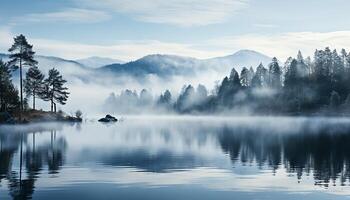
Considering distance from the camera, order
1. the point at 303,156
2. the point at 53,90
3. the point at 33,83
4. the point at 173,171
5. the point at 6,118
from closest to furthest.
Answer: the point at 173,171, the point at 303,156, the point at 6,118, the point at 33,83, the point at 53,90

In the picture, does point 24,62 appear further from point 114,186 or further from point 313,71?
point 313,71

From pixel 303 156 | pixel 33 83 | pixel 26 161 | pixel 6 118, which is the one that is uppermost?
pixel 33 83

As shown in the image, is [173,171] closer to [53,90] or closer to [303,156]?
[303,156]

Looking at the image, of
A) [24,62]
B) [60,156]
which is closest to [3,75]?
[24,62]

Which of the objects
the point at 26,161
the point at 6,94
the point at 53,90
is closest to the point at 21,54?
the point at 6,94

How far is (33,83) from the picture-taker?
434ft

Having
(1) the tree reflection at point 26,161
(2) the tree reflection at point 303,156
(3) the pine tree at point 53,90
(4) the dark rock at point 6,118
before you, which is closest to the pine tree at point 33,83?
(3) the pine tree at point 53,90

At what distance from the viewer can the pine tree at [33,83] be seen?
130250mm

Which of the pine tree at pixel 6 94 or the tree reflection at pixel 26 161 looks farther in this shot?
the pine tree at pixel 6 94

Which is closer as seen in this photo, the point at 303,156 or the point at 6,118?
the point at 303,156

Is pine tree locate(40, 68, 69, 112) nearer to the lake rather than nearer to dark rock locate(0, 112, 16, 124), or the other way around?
dark rock locate(0, 112, 16, 124)

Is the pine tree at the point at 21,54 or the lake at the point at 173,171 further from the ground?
the pine tree at the point at 21,54

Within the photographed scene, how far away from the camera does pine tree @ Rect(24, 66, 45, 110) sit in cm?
13025

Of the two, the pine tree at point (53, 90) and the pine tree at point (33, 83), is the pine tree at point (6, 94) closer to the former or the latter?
the pine tree at point (33, 83)
